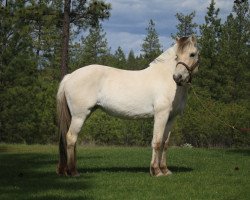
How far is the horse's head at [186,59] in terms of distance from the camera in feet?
30.4

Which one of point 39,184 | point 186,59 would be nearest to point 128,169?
point 39,184

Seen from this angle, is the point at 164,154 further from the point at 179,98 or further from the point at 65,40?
the point at 65,40

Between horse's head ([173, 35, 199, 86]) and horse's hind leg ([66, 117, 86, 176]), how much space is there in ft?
7.35

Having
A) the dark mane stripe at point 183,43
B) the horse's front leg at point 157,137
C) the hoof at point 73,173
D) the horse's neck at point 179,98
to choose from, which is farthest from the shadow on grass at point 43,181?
the dark mane stripe at point 183,43

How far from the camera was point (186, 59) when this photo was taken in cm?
938

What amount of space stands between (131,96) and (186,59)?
54.0 inches

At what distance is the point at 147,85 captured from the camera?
960cm

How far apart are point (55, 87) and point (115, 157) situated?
1588 centimetres

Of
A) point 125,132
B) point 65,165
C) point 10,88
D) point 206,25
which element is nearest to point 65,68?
point 10,88

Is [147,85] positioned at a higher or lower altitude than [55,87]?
higher

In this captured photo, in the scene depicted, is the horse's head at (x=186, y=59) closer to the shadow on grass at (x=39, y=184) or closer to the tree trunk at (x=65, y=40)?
the shadow on grass at (x=39, y=184)

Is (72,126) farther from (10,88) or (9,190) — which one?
(10,88)

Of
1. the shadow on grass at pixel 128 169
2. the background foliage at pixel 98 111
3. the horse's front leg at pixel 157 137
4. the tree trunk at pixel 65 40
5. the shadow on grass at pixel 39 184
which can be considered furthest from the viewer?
the background foliage at pixel 98 111

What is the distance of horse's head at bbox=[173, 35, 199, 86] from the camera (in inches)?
364
